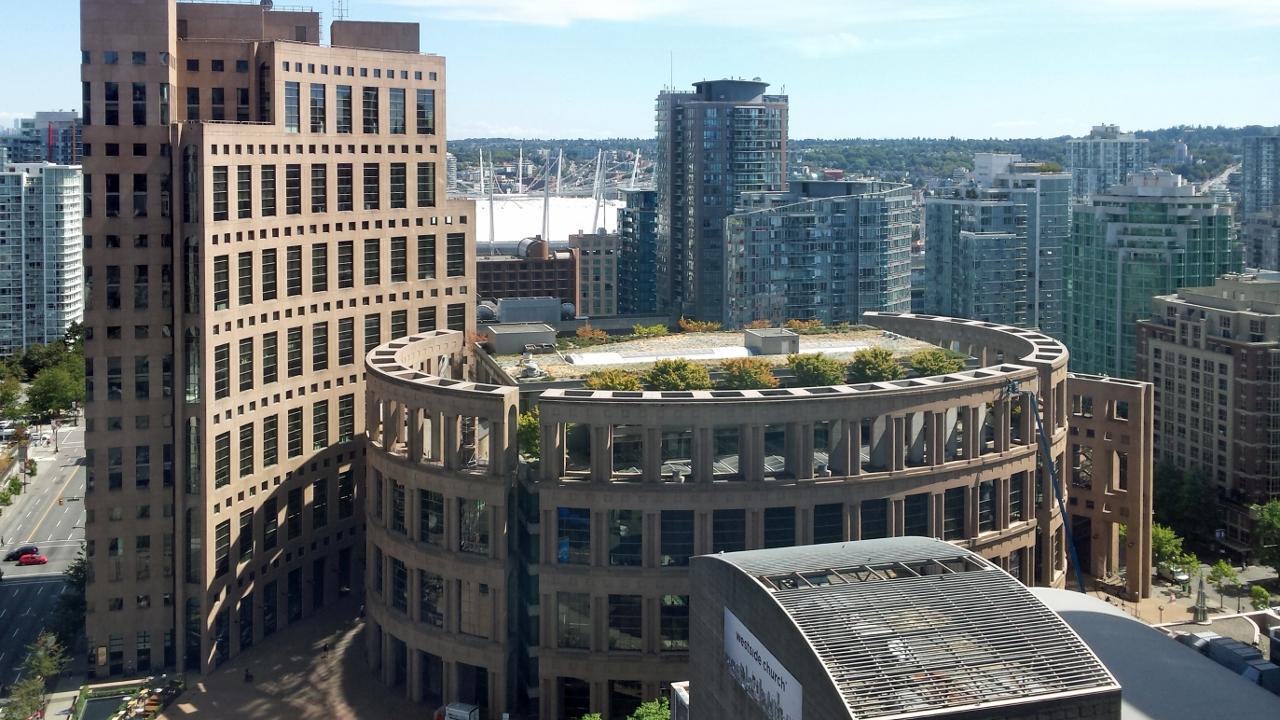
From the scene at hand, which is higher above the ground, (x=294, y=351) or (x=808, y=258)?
(x=808, y=258)

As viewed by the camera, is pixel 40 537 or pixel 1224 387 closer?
pixel 40 537

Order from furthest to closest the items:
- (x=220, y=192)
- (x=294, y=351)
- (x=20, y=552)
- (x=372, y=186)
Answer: (x=20, y=552) → (x=372, y=186) → (x=294, y=351) → (x=220, y=192)

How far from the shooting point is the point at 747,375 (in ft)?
320

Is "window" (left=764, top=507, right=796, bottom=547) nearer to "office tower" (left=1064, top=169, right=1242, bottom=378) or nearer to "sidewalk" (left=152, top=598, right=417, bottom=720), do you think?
"sidewalk" (left=152, top=598, right=417, bottom=720)

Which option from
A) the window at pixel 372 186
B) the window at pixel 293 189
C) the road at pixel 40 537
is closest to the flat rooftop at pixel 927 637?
the window at pixel 293 189

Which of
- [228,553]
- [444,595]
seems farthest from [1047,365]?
[228,553]

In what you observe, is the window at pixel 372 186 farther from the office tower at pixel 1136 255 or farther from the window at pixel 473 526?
the office tower at pixel 1136 255

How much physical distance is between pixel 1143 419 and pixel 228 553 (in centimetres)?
6761

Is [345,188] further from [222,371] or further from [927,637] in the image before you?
[927,637]

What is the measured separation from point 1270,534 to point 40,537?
4451 inches

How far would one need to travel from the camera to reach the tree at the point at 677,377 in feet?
316

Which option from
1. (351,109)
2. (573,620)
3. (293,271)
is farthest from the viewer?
(351,109)

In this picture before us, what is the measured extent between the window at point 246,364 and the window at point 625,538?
30205 mm

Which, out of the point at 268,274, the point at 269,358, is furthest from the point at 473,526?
the point at 268,274
